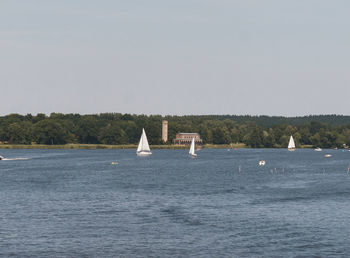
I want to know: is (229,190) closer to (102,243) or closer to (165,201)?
(165,201)

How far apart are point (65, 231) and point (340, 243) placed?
2926 cm

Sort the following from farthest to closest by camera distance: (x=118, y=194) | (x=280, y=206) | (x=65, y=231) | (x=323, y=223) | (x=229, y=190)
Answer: (x=229, y=190) → (x=118, y=194) → (x=280, y=206) → (x=323, y=223) → (x=65, y=231)

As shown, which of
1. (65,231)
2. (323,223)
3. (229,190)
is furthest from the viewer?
Answer: (229,190)

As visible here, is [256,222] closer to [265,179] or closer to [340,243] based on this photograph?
[340,243]

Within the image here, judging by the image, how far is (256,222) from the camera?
74.4 m

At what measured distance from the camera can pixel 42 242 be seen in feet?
201

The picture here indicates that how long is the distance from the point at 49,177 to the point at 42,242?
3526 inches

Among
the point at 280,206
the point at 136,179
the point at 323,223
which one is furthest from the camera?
the point at 136,179

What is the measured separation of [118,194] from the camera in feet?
354

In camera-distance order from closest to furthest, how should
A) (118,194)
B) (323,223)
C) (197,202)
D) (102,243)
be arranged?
(102,243), (323,223), (197,202), (118,194)

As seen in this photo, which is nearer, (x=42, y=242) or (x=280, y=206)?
(x=42, y=242)

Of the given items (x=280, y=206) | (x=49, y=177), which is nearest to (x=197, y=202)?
(x=280, y=206)

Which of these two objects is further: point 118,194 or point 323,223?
point 118,194

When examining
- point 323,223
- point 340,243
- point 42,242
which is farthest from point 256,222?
point 42,242
